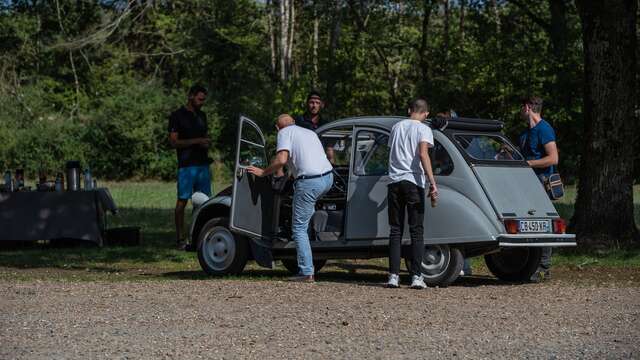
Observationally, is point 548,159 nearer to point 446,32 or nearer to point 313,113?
point 313,113

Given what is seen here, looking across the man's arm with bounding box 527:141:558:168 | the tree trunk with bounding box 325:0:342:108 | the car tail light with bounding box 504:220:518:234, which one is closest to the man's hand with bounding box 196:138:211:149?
the man's arm with bounding box 527:141:558:168

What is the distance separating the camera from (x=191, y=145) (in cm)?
1553

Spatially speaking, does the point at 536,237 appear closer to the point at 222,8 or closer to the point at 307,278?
the point at 307,278

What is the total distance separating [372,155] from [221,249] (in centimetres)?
188

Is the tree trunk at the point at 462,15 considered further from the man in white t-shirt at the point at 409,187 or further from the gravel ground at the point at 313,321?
the gravel ground at the point at 313,321

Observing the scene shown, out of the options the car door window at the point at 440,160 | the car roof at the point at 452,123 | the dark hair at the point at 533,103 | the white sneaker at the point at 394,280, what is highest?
the dark hair at the point at 533,103

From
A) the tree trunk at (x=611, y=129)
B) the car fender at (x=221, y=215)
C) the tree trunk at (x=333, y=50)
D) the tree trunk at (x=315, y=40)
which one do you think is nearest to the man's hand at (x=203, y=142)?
the car fender at (x=221, y=215)

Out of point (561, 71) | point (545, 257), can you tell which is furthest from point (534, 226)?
point (561, 71)

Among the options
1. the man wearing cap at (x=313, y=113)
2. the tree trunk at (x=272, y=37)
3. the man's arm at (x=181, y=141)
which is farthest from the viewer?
the tree trunk at (x=272, y=37)

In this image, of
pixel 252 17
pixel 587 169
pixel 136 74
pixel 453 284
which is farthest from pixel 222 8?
pixel 453 284

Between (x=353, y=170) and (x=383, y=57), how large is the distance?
30.6m

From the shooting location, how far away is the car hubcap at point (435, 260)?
11.4 metres

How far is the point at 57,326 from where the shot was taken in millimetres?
8570

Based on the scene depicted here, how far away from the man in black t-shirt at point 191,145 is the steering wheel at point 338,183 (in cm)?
331
